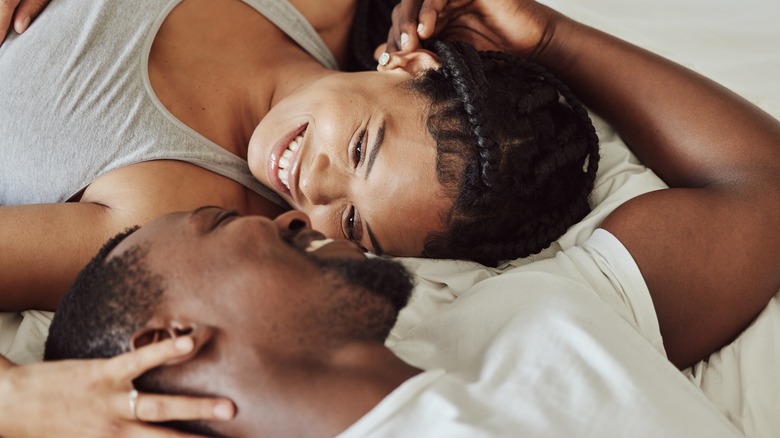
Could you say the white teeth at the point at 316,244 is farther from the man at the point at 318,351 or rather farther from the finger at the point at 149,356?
the finger at the point at 149,356

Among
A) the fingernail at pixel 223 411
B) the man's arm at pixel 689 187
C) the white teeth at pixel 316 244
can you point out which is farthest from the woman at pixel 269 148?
the fingernail at pixel 223 411

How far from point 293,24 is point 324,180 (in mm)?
702

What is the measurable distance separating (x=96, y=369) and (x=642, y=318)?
0.99m

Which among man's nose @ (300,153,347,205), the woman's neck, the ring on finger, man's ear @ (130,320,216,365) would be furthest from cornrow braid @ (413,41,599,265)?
the ring on finger

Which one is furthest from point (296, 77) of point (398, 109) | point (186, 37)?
point (398, 109)

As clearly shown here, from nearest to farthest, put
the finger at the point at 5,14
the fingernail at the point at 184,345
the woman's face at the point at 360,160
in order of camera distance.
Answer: the fingernail at the point at 184,345 < the woman's face at the point at 360,160 < the finger at the point at 5,14

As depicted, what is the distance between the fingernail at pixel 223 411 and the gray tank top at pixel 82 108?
0.76 meters

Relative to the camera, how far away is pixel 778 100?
5.86 ft

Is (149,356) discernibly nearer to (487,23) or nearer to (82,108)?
(82,108)

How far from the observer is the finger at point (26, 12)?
63.2 inches

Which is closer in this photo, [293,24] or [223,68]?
[223,68]

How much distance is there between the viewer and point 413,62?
1.57 m

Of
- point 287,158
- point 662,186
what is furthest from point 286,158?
point 662,186

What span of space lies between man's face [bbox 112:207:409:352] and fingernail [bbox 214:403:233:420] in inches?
3.4
